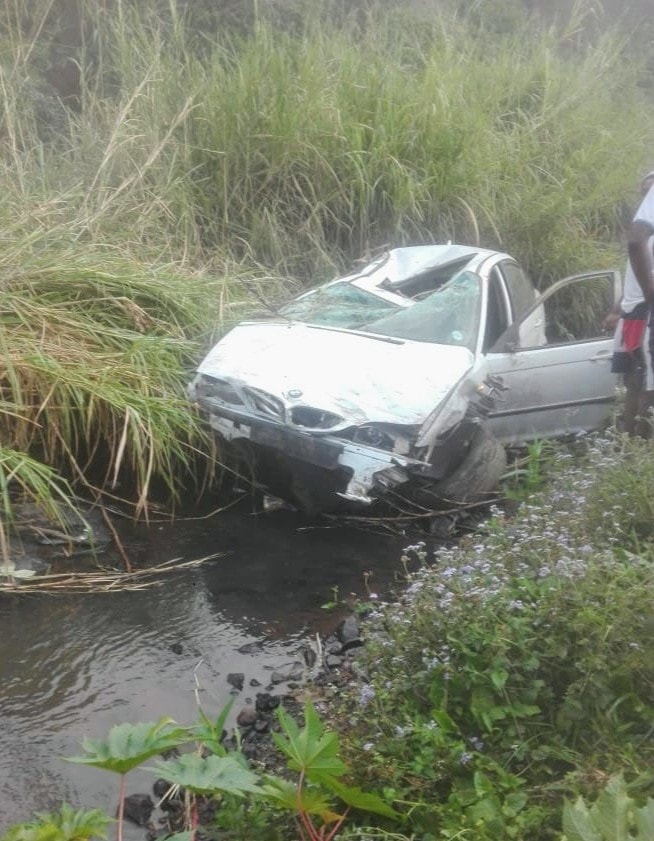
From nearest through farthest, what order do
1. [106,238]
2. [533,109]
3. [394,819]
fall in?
[394,819]
[106,238]
[533,109]

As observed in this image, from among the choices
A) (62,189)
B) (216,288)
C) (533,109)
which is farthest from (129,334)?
(533,109)

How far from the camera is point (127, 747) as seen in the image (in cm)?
270

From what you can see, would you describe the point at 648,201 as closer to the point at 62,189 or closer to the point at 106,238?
the point at 106,238

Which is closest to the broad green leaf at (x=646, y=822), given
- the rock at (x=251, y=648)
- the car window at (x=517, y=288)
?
the rock at (x=251, y=648)

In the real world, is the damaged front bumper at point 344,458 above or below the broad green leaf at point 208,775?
below

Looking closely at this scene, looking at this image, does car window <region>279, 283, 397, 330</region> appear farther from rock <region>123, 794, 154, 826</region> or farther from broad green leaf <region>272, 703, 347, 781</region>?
broad green leaf <region>272, 703, 347, 781</region>

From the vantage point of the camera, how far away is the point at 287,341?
6246 millimetres

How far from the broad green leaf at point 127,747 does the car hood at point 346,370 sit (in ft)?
9.79

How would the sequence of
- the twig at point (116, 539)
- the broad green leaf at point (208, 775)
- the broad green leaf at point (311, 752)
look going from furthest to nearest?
1. the twig at point (116, 539)
2. the broad green leaf at point (311, 752)
3. the broad green leaf at point (208, 775)

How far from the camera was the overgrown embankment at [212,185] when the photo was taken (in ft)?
20.4

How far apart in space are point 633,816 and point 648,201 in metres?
4.35

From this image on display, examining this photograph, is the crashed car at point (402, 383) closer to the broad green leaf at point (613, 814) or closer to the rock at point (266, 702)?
the rock at point (266, 702)

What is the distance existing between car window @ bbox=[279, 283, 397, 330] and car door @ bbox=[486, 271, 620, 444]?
2.89ft

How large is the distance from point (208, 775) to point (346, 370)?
3.30 meters
